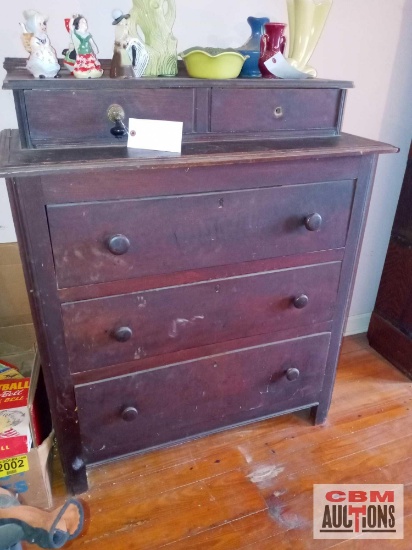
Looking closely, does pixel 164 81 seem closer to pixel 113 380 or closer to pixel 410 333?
pixel 113 380

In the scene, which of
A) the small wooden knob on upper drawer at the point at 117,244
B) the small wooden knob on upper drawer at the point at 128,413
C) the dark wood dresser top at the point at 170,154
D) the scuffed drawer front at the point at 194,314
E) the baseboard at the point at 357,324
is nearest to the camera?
the dark wood dresser top at the point at 170,154

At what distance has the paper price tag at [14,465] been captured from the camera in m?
1.23

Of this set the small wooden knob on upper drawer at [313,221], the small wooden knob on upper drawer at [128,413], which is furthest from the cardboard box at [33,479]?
the small wooden knob on upper drawer at [313,221]

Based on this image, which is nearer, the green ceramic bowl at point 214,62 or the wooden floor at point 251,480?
the green ceramic bowl at point 214,62

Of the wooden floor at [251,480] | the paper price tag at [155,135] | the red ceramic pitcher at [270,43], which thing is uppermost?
the red ceramic pitcher at [270,43]

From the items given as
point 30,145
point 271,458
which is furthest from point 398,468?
point 30,145

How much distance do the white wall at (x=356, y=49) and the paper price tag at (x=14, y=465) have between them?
27.0 inches

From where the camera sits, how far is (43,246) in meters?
1.02

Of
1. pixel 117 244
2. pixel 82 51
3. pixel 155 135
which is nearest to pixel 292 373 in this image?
pixel 117 244

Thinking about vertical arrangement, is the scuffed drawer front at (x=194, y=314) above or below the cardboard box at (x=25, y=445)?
above

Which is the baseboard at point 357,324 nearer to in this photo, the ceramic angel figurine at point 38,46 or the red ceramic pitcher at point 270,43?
the red ceramic pitcher at point 270,43

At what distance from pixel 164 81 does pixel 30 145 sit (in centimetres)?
34

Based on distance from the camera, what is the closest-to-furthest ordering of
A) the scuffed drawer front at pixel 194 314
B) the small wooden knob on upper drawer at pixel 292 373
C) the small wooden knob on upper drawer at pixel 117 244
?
the small wooden knob on upper drawer at pixel 117 244
the scuffed drawer front at pixel 194 314
the small wooden knob on upper drawer at pixel 292 373

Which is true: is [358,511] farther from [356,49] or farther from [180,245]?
[356,49]
